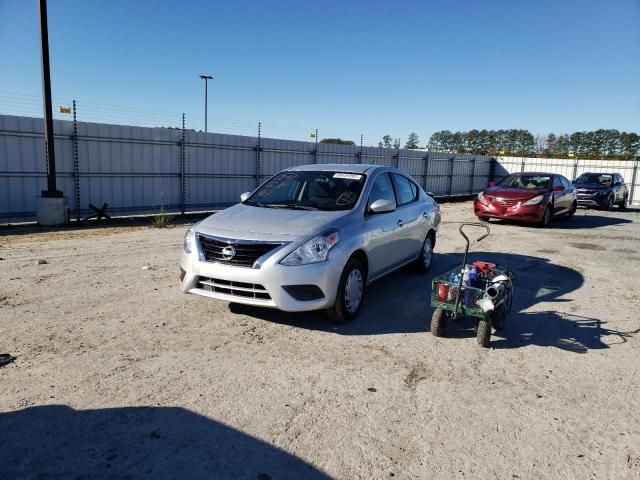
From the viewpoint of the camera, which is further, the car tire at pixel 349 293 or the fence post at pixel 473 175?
the fence post at pixel 473 175

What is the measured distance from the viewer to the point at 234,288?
179 inches

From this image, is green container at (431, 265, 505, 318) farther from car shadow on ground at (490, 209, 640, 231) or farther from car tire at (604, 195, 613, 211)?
car tire at (604, 195, 613, 211)

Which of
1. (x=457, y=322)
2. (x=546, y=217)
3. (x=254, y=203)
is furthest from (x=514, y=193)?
(x=254, y=203)

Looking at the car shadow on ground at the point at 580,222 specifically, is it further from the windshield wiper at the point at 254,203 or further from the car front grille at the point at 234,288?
the car front grille at the point at 234,288

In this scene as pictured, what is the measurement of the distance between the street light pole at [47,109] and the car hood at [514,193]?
37.4 ft

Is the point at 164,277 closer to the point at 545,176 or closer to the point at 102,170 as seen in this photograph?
the point at 102,170

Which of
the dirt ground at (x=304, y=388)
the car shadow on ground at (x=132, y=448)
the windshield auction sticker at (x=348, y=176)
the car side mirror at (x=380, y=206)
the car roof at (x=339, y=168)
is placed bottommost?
the car shadow on ground at (x=132, y=448)

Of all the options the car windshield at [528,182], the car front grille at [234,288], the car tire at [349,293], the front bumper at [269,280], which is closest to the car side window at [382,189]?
the car tire at [349,293]

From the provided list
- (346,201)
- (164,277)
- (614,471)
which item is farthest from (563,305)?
(164,277)

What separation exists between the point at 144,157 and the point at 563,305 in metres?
11.5

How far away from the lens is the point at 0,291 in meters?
5.77

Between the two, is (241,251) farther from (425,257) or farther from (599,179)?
(599,179)

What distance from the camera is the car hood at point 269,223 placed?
181 inches

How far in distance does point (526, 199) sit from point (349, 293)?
10132 millimetres
